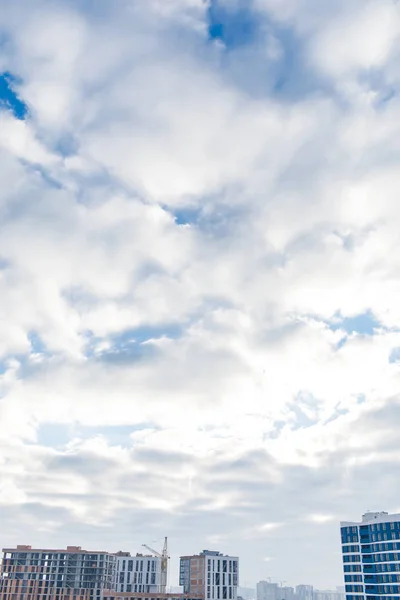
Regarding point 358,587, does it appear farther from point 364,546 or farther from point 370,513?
point 370,513

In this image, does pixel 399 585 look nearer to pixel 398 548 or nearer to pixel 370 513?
pixel 398 548

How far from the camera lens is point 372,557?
6954 inches

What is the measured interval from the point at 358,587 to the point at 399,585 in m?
17.0

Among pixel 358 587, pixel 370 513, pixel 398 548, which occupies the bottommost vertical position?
pixel 358 587

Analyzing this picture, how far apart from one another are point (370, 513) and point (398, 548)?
20937 mm

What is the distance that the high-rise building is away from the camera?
168 metres

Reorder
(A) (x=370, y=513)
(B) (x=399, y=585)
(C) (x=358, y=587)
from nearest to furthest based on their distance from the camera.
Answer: (B) (x=399, y=585), (C) (x=358, y=587), (A) (x=370, y=513)

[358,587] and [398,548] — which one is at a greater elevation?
[398,548]

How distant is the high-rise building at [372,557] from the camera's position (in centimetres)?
16850

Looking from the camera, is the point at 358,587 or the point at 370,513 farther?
the point at 370,513

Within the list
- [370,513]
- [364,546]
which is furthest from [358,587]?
[370,513]

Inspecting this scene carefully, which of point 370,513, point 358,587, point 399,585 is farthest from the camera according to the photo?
point 370,513

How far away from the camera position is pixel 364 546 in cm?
18025

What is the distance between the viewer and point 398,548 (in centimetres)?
16912
